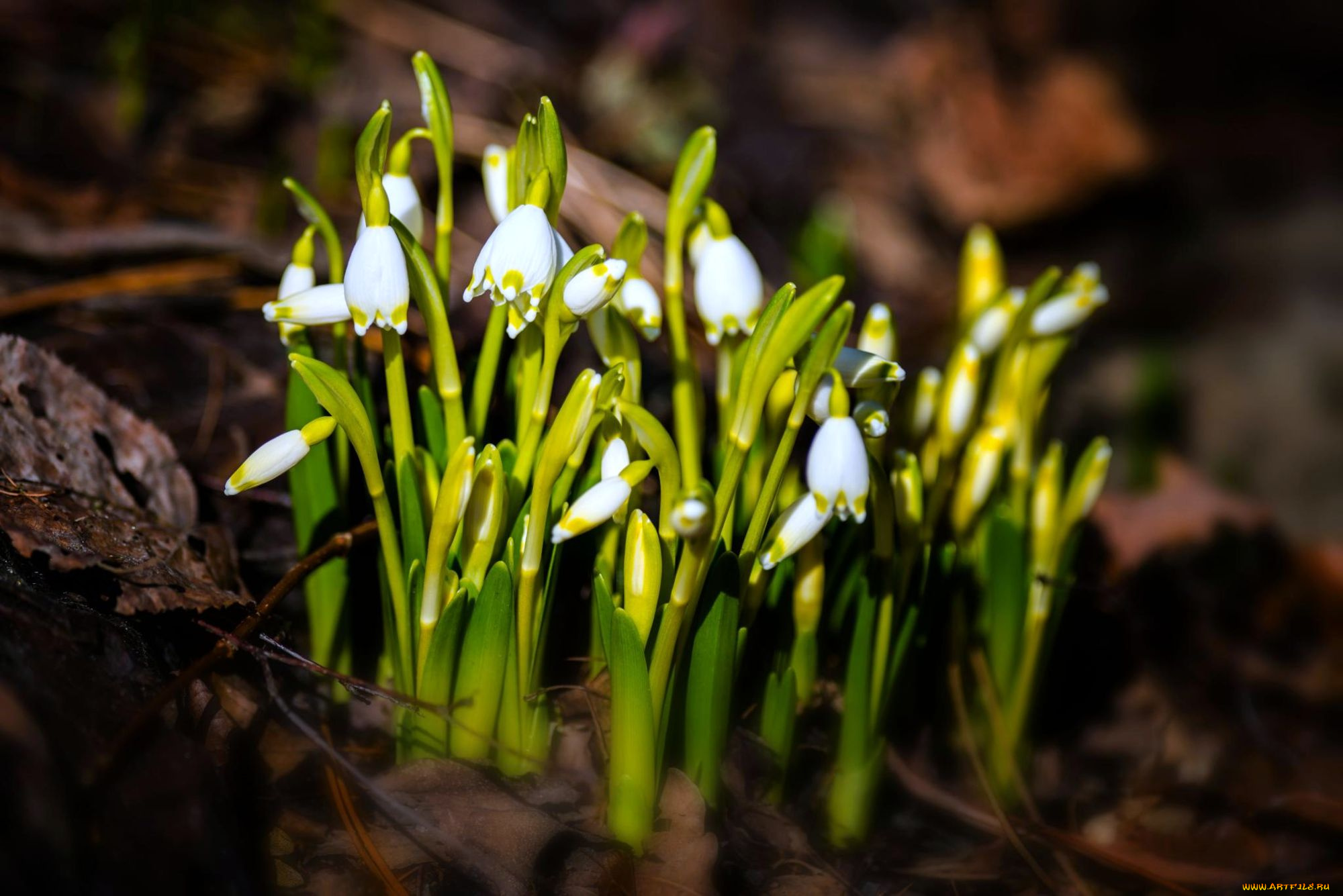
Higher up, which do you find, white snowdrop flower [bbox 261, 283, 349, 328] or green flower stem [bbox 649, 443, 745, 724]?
white snowdrop flower [bbox 261, 283, 349, 328]

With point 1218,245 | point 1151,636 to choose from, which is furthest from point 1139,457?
point 1218,245

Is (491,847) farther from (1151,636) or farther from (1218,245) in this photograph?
(1218,245)

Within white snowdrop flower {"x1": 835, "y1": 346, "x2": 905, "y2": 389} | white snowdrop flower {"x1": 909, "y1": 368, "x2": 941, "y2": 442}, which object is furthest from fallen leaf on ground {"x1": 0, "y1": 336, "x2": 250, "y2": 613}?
white snowdrop flower {"x1": 909, "y1": 368, "x2": 941, "y2": 442}

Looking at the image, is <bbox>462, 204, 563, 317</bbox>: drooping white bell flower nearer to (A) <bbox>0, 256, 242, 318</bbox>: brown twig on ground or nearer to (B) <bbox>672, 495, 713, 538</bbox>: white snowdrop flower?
(B) <bbox>672, 495, 713, 538</bbox>: white snowdrop flower

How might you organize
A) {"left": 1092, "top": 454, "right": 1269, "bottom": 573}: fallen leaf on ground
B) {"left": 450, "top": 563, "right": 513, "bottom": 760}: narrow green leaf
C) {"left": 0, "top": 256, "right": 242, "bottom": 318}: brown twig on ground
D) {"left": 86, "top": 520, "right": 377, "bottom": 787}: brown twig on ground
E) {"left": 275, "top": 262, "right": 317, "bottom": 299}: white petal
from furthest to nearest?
{"left": 1092, "top": 454, "right": 1269, "bottom": 573}: fallen leaf on ground, {"left": 0, "top": 256, "right": 242, "bottom": 318}: brown twig on ground, {"left": 275, "top": 262, "right": 317, "bottom": 299}: white petal, {"left": 450, "top": 563, "right": 513, "bottom": 760}: narrow green leaf, {"left": 86, "top": 520, "right": 377, "bottom": 787}: brown twig on ground

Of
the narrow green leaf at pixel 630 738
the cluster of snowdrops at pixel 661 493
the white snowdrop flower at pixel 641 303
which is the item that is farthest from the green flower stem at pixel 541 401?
the narrow green leaf at pixel 630 738

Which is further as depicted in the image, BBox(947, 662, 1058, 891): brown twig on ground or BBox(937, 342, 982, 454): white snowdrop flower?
BBox(947, 662, 1058, 891): brown twig on ground

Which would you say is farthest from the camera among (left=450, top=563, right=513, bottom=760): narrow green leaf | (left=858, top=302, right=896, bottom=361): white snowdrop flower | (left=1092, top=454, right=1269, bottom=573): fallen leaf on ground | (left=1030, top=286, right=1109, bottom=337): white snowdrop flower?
(left=1092, top=454, right=1269, bottom=573): fallen leaf on ground

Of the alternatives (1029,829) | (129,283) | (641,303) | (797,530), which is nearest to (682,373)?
(641,303)

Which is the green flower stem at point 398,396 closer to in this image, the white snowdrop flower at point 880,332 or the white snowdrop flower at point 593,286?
the white snowdrop flower at point 593,286
